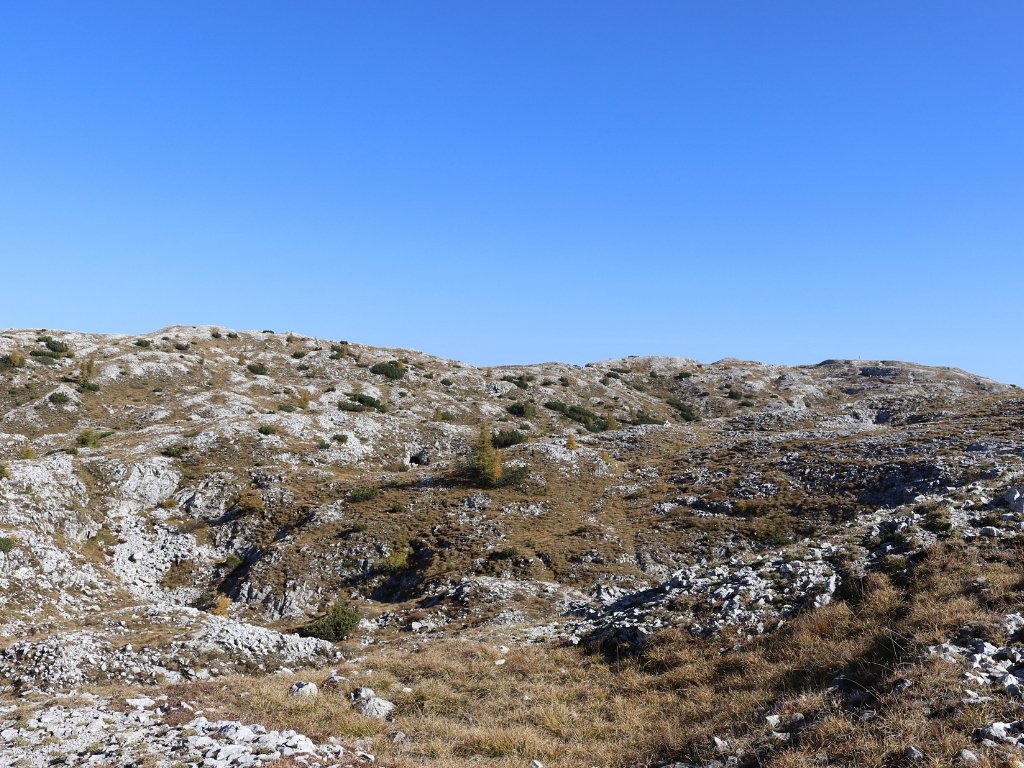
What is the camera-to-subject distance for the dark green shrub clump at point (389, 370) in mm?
101625

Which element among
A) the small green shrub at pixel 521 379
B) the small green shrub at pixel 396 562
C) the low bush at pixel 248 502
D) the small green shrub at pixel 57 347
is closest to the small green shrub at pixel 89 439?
the low bush at pixel 248 502

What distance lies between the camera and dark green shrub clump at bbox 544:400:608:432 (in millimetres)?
90500

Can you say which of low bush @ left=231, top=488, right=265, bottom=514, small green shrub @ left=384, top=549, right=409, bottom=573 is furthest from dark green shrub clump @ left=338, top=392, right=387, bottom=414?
small green shrub @ left=384, top=549, right=409, bottom=573

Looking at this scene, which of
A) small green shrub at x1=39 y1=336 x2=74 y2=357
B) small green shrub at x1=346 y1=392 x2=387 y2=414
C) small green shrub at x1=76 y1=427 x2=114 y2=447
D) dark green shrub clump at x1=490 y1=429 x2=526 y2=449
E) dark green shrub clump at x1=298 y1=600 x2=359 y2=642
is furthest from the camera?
small green shrub at x1=39 y1=336 x2=74 y2=357

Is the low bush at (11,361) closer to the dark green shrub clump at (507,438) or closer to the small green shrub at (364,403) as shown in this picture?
the small green shrub at (364,403)

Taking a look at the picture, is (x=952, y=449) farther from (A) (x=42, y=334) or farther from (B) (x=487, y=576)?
(A) (x=42, y=334)

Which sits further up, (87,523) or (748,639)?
(748,639)

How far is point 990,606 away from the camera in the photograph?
15.5m

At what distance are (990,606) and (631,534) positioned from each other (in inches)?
1026

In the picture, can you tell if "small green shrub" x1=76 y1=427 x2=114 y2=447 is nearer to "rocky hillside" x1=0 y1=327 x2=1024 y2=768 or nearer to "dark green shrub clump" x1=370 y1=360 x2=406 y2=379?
"rocky hillside" x1=0 y1=327 x2=1024 y2=768

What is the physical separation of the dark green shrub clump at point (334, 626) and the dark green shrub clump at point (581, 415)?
62846 mm

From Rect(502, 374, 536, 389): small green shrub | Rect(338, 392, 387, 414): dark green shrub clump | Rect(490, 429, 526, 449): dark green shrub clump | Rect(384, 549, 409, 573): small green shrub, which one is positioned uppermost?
Rect(502, 374, 536, 389): small green shrub

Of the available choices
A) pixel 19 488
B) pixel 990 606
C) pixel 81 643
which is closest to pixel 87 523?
pixel 19 488

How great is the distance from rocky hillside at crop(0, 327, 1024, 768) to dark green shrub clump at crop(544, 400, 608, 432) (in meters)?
7.16
